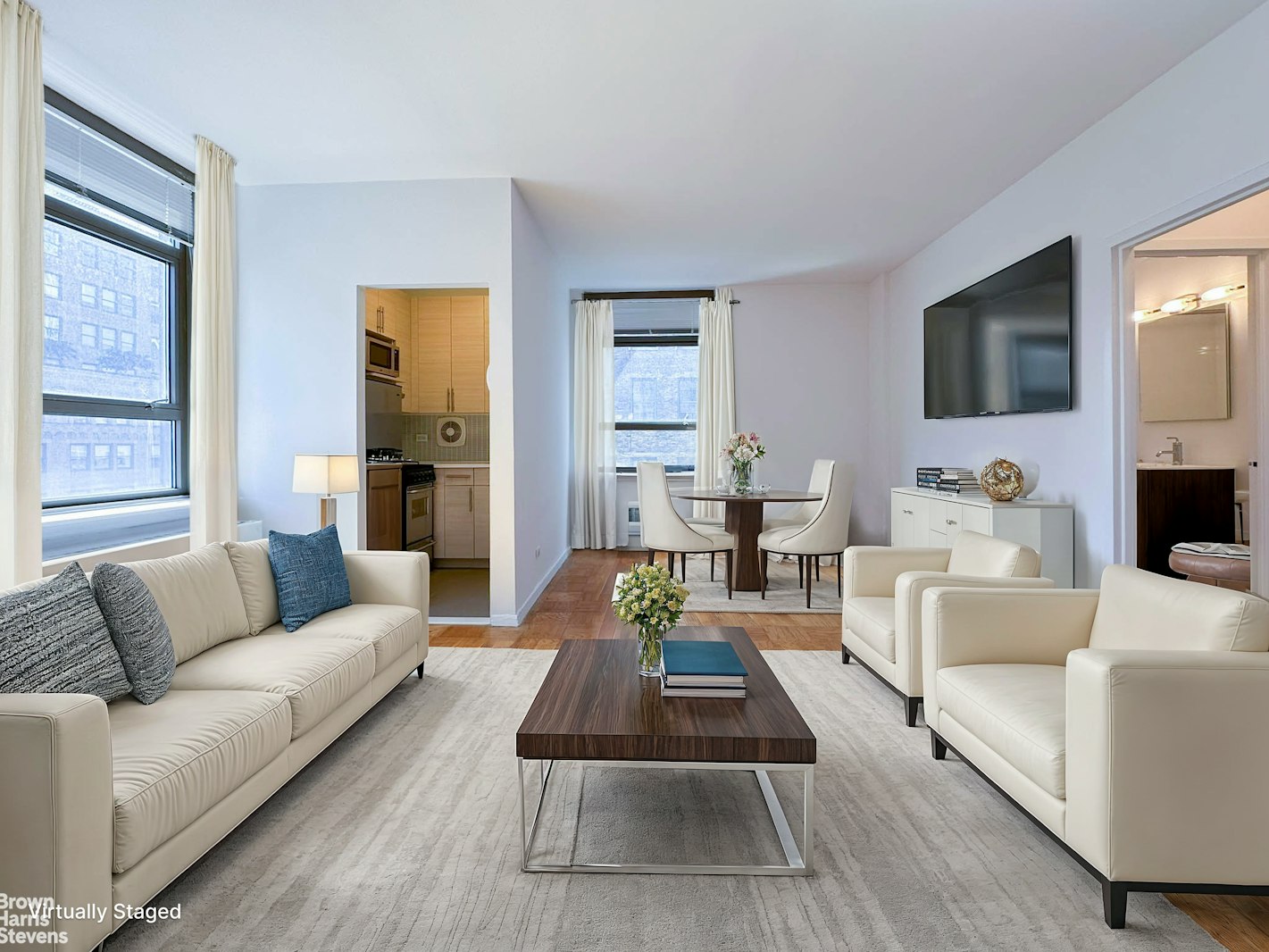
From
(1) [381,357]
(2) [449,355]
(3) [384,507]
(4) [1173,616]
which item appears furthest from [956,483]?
(2) [449,355]

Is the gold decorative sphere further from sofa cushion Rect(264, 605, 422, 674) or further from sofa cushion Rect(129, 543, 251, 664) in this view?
sofa cushion Rect(129, 543, 251, 664)

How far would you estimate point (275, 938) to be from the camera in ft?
5.20

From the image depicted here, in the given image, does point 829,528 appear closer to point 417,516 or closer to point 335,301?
point 417,516

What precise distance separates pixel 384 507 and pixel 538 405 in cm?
145

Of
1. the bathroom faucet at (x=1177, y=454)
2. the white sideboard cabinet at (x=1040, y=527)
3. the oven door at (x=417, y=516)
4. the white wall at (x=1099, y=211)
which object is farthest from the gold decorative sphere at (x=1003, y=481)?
the oven door at (x=417, y=516)

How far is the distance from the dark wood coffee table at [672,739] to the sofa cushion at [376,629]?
3.28ft

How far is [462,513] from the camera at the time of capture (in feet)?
22.2

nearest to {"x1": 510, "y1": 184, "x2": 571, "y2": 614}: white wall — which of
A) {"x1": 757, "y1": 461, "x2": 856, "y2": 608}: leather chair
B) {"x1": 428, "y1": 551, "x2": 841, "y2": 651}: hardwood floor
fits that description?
{"x1": 428, "y1": 551, "x2": 841, "y2": 651}: hardwood floor

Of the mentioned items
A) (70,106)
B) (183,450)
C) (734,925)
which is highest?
(70,106)

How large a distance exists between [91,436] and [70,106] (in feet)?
5.21

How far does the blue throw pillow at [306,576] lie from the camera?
116 inches

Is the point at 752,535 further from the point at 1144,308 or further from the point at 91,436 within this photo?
the point at 91,436

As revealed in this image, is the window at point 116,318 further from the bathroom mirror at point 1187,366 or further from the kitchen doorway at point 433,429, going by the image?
the bathroom mirror at point 1187,366

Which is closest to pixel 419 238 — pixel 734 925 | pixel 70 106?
pixel 70 106
